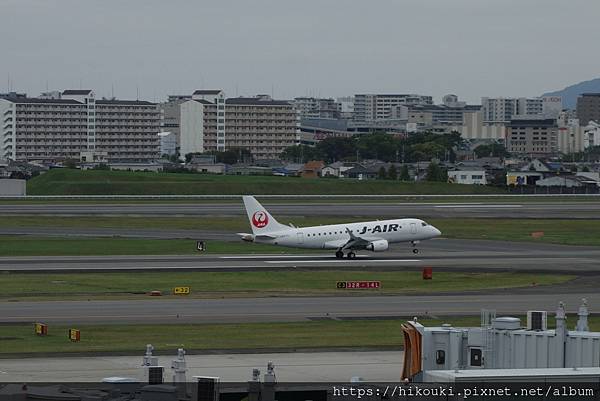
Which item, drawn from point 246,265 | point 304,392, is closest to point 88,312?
point 246,265

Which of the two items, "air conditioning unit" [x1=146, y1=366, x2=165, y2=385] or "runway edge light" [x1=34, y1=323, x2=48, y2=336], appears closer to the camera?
"air conditioning unit" [x1=146, y1=366, x2=165, y2=385]

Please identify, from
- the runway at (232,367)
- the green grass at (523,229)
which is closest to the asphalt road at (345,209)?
the green grass at (523,229)

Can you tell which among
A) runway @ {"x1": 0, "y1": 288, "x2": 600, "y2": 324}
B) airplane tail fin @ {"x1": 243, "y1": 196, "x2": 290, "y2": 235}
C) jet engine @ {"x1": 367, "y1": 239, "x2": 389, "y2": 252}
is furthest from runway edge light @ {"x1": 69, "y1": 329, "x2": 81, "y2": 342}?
jet engine @ {"x1": 367, "y1": 239, "x2": 389, "y2": 252}

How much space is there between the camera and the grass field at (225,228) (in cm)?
10357

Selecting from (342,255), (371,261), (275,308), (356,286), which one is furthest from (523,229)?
(275,308)

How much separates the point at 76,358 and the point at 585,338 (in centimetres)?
2339

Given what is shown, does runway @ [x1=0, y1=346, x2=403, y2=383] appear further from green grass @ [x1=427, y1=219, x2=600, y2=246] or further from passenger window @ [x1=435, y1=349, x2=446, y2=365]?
green grass @ [x1=427, y1=219, x2=600, y2=246]

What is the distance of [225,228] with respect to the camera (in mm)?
125438

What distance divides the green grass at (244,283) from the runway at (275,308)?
343cm

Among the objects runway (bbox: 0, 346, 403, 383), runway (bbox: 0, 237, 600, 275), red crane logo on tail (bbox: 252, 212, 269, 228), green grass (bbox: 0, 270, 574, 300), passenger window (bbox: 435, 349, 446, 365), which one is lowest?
runway (bbox: 0, 346, 403, 383)

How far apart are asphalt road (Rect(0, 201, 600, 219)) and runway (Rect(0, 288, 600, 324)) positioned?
219 ft

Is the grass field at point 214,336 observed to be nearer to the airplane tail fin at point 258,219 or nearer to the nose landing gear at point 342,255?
the nose landing gear at point 342,255

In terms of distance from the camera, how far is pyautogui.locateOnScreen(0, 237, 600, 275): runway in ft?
Answer: 282

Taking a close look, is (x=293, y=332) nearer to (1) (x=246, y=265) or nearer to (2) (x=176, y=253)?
(1) (x=246, y=265)
